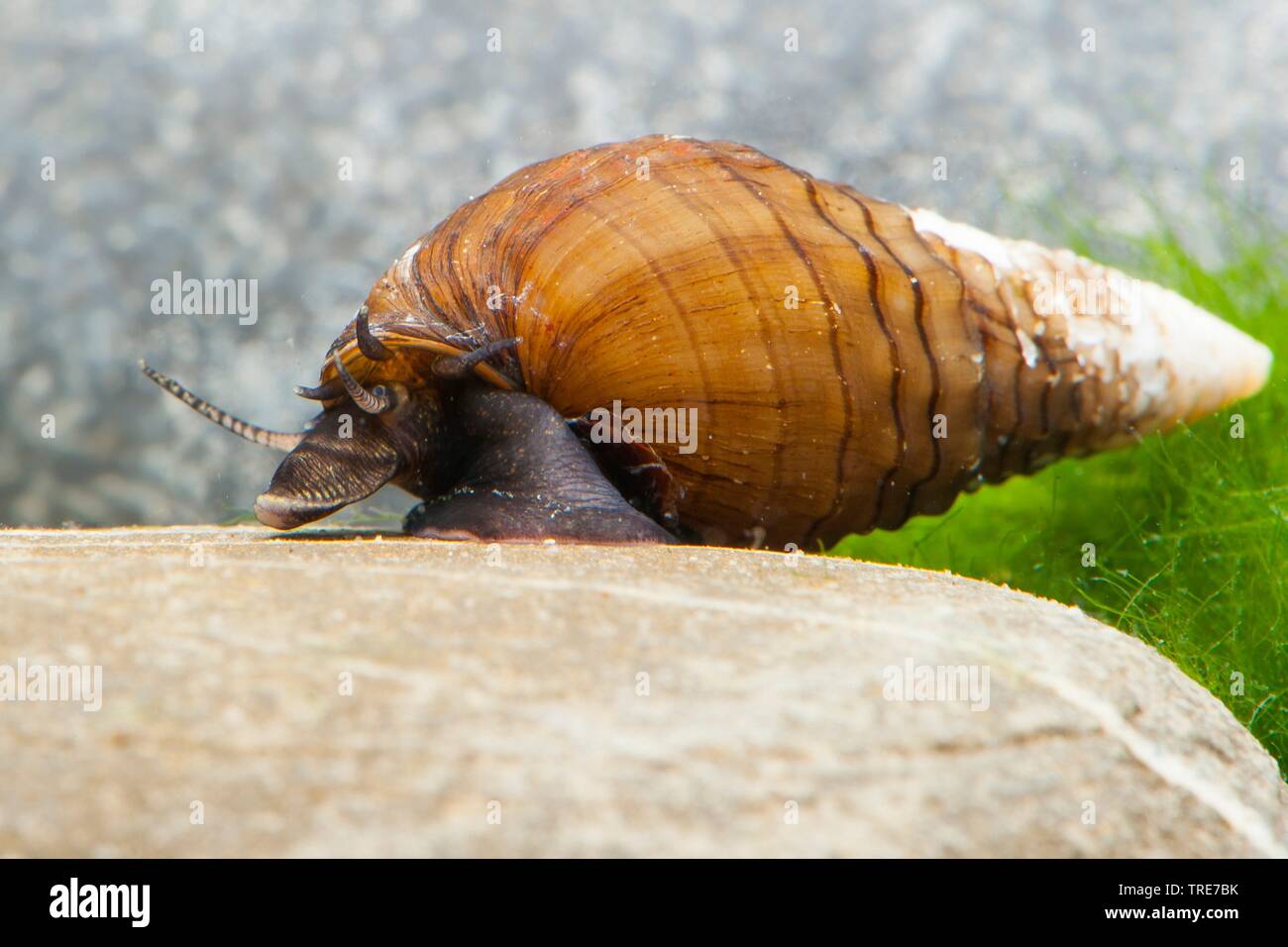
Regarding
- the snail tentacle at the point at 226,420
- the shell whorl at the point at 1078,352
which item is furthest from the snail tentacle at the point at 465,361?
the shell whorl at the point at 1078,352

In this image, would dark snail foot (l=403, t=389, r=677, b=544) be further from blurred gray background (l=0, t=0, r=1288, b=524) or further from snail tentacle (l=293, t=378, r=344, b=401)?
blurred gray background (l=0, t=0, r=1288, b=524)

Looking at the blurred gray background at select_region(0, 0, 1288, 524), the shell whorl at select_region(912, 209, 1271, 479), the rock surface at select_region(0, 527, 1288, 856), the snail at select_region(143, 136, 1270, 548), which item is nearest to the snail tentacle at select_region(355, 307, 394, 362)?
the snail at select_region(143, 136, 1270, 548)

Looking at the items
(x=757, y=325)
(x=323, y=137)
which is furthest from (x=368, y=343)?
(x=323, y=137)

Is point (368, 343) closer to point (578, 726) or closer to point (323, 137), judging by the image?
point (578, 726)

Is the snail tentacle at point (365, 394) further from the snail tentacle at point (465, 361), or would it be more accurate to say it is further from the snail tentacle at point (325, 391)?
the snail tentacle at point (465, 361)
